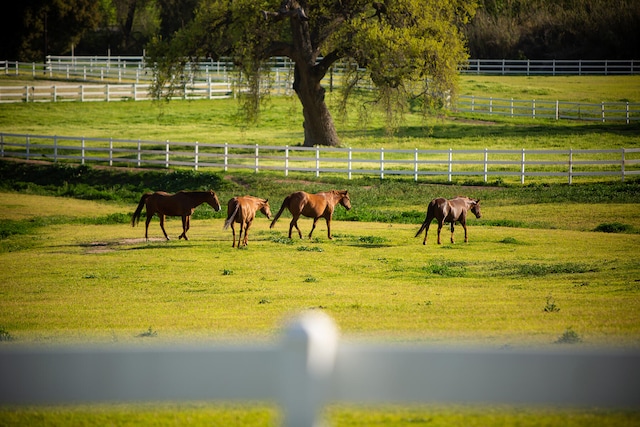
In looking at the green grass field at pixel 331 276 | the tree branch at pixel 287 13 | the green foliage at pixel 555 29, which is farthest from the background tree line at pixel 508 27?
the green grass field at pixel 331 276

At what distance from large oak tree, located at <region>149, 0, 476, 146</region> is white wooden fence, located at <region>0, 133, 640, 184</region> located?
2660 millimetres

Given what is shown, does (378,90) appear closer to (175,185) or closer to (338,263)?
(175,185)

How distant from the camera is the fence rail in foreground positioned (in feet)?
9.12

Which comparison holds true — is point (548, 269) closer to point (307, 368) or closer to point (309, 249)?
point (309, 249)

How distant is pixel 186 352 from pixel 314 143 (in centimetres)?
3821

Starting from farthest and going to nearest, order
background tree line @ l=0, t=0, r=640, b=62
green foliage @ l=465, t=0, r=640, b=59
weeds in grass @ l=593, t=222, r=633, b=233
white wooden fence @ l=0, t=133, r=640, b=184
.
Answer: background tree line @ l=0, t=0, r=640, b=62 < green foliage @ l=465, t=0, r=640, b=59 < white wooden fence @ l=0, t=133, r=640, b=184 < weeds in grass @ l=593, t=222, r=633, b=233

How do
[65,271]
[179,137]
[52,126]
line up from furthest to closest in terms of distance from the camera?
[52,126] < [179,137] < [65,271]

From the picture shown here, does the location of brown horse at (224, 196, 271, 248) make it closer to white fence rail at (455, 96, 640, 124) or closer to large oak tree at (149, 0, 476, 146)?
large oak tree at (149, 0, 476, 146)

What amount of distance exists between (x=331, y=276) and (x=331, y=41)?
23903 millimetres

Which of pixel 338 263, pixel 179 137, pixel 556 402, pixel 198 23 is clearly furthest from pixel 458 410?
pixel 179 137

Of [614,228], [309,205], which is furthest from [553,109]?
[309,205]

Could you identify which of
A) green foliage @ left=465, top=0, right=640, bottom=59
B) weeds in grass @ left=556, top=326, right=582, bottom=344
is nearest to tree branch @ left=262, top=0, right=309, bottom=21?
weeds in grass @ left=556, top=326, right=582, bottom=344

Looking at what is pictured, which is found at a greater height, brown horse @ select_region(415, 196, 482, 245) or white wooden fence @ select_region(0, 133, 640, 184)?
white wooden fence @ select_region(0, 133, 640, 184)

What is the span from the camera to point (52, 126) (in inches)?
1984
